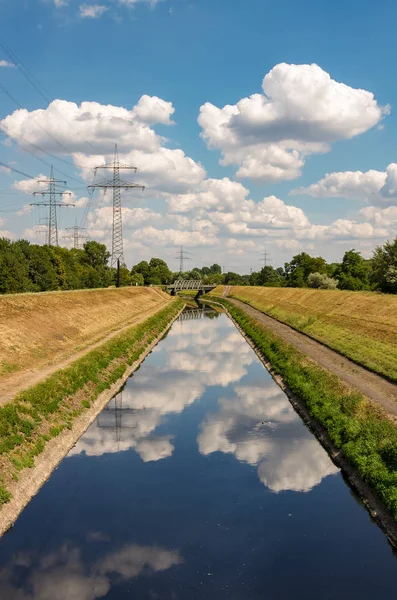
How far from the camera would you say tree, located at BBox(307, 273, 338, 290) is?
120 metres

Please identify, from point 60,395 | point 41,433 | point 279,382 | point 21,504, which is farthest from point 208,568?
point 279,382

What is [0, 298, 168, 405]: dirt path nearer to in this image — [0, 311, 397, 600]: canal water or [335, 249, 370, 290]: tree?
[0, 311, 397, 600]: canal water

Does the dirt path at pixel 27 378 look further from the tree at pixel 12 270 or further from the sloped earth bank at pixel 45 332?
the tree at pixel 12 270

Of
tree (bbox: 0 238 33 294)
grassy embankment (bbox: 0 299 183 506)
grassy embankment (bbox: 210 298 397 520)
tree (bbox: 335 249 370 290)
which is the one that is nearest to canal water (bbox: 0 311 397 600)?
grassy embankment (bbox: 210 298 397 520)

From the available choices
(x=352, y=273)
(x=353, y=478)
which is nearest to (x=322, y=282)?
(x=352, y=273)

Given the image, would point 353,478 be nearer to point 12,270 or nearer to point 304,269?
point 12,270

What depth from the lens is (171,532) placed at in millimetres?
15812

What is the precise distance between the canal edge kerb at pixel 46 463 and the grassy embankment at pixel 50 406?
28cm

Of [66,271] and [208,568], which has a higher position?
[66,271]

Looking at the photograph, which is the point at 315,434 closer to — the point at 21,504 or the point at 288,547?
the point at 288,547

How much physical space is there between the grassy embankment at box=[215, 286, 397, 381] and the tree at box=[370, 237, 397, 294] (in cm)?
805

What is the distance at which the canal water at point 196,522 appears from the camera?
13.2 meters

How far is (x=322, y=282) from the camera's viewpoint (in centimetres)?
12400

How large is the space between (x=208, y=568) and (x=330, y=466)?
912cm
